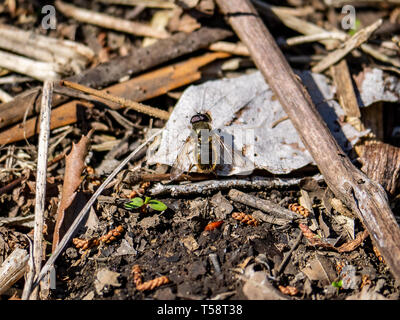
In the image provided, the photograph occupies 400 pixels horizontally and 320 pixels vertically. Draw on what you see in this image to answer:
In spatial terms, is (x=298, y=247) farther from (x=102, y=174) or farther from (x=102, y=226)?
(x=102, y=174)

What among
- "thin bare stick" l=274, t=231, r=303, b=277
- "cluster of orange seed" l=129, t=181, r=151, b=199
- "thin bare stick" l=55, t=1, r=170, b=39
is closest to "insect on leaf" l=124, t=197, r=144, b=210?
"cluster of orange seed" l=129, t=181, r=151, b=199

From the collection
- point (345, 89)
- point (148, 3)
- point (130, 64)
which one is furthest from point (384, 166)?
point (148, 3)

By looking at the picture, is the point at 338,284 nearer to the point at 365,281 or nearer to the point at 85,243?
the point at 365,281

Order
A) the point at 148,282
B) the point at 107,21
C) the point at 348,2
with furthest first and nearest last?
the point at 348,2 < the point at 107,21 < the point at 148,282

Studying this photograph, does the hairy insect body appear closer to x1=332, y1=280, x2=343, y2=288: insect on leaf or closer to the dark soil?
the dark soil
